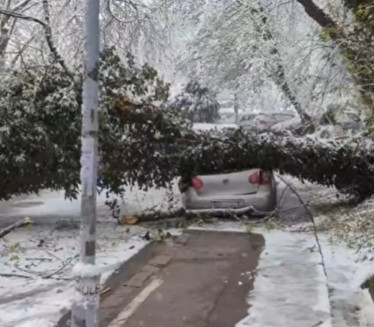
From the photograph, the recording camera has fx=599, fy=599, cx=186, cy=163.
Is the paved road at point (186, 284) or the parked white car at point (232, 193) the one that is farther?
the parked white car at point (232, 193)

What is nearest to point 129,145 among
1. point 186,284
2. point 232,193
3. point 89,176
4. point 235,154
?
point 235,154

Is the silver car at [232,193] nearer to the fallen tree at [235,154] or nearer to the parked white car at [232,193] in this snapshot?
the parked white car at [232,193]

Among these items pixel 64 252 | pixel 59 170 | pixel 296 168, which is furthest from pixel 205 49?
pixel 64 252

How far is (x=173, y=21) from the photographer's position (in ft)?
63.5

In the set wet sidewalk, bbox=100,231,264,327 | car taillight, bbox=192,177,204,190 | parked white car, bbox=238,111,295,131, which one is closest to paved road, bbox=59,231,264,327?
wet sidewalk, bbox=100,231,264,327

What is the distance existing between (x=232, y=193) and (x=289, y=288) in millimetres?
4314

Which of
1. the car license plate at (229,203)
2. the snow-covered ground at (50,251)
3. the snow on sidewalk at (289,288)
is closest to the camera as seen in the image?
the snow on sidewalk at (289,288)

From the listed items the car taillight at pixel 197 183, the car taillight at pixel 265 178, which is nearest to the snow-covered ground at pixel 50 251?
the car taillight at pixel 197 183

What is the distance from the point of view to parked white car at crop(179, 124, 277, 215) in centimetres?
1140

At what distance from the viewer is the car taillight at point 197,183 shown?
11.4 meters

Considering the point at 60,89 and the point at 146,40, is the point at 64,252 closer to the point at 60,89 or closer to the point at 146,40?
the point at 60,89

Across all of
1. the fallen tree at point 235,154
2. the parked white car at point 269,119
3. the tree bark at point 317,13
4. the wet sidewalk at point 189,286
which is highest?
the tree bark at point 317,13

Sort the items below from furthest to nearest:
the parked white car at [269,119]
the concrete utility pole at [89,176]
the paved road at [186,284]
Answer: the parked white car at [269,119] → the paved road at [186,284] → the concrete utility pole at [89,176]

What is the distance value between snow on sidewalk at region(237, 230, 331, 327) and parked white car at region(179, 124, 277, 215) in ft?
5.13
